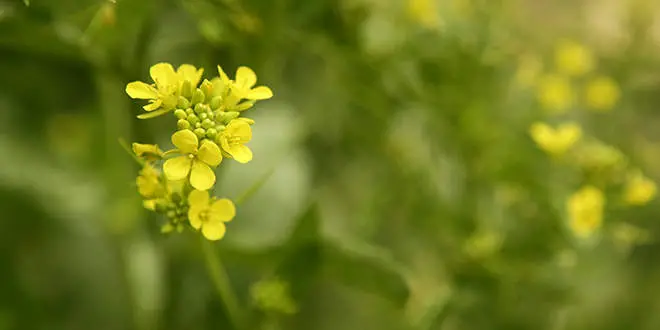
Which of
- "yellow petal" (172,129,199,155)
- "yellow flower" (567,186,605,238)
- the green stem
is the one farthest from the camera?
"yellow flower" (567,186,605,238)

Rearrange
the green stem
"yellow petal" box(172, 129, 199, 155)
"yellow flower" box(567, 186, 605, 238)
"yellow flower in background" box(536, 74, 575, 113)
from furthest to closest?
"yellow flower in background" box(536, 74, 575, 113) < "yellow flower" box(567, 186, 605, 238) < the green stem < "yellow petal" box(172, 129, 199, 155)

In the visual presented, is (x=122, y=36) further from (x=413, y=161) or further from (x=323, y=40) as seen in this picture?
(x=413, y=161)

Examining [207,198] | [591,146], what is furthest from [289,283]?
[591,146]

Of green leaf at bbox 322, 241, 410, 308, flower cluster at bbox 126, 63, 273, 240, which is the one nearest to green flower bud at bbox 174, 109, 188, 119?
flower cluster at bbox 126, 63, 273, 240

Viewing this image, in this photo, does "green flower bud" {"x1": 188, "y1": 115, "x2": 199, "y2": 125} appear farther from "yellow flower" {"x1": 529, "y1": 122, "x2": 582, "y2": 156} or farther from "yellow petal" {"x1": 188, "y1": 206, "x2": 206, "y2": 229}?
"yellow flower" {"x1": 529, "y1": 122, "x2": 582, "y2": 156}

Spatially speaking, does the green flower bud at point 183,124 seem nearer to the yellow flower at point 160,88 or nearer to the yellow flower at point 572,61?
the yellow flower at point 160,88

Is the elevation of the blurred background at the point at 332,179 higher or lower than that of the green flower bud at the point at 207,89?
higher

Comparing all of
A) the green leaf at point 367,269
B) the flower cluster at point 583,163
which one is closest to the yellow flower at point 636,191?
the flower cluster at point 583,163
